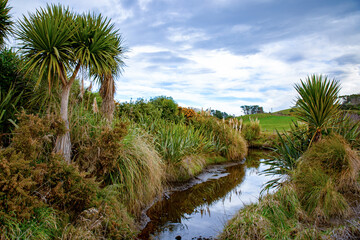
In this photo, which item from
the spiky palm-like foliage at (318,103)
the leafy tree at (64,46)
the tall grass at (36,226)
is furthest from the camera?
the spiky palm-like foliage at (318,103)

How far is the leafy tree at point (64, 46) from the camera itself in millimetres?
5125

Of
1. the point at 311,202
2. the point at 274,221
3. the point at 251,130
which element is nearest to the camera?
the point at 274,221

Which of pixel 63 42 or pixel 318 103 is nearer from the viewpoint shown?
pixel 63 42

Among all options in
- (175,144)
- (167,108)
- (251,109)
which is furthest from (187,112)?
(251,109)

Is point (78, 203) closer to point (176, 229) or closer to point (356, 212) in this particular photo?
point (176, 229)

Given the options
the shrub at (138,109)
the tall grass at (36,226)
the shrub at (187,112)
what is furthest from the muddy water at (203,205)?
the shrub at (187,112)

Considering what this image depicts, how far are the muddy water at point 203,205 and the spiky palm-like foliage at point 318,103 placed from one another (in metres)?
1.66

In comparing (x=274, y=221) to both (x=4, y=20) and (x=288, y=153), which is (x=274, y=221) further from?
(x=4, y=20)

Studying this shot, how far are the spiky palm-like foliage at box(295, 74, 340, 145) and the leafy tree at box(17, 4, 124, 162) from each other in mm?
5659

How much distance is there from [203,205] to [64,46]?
548cm

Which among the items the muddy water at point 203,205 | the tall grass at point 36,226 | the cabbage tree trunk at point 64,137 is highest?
the cabbage tree trunk at point 64,137

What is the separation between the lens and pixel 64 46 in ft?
18.0

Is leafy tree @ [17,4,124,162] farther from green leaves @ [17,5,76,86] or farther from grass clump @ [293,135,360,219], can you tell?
grass clump @ [293,135,360,219]

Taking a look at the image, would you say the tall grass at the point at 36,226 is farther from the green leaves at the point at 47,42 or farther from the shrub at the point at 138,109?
the shrub at the point at 138,109
